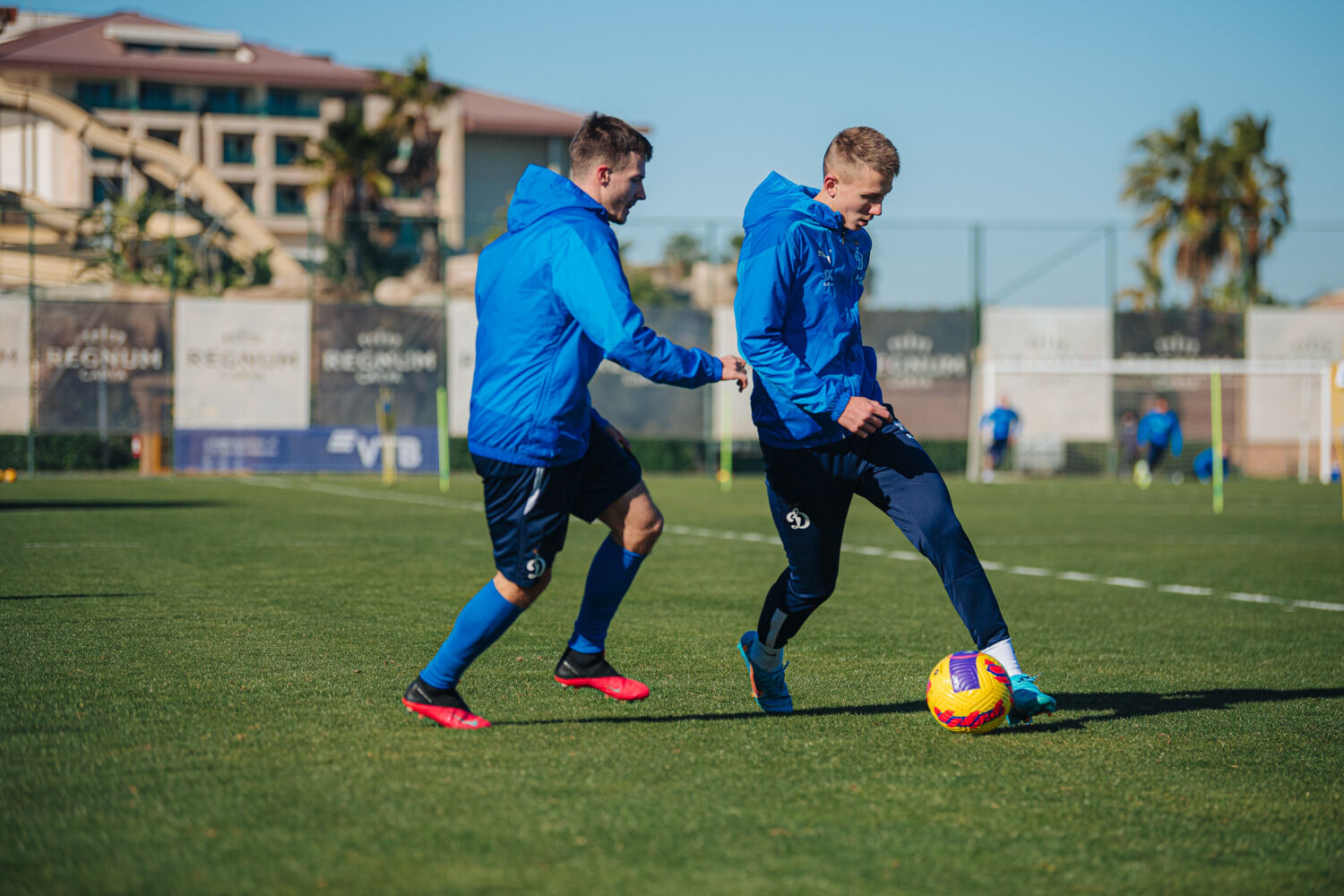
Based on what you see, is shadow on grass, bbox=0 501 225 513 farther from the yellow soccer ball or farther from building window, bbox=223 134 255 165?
building window, bbox=223 134 255 165

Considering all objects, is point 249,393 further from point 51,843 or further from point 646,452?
point 51,843

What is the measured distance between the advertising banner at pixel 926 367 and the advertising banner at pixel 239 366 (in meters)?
13.6

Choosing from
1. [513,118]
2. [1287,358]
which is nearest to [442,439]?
[1287,358]

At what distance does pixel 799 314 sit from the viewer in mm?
4965

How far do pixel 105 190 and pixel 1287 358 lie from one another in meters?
34.6

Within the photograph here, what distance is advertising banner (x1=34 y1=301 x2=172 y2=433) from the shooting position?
2877cm

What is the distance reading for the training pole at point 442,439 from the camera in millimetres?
25406

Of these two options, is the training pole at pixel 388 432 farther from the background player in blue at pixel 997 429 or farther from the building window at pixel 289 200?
the building window at pixel 289 200

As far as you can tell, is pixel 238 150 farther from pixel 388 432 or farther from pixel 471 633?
pixel 471 633

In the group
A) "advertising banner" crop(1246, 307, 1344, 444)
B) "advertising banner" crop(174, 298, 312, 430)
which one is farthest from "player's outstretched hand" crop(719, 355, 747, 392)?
"advertising banner" crop(1246, 307, 1344, 444)

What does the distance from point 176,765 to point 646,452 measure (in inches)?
1108

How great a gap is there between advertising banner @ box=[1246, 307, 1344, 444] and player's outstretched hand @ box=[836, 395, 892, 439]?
3176cm

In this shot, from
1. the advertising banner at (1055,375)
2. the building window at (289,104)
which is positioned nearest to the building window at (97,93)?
the building window at (289,104)

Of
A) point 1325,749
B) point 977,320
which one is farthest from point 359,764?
point 977,320
